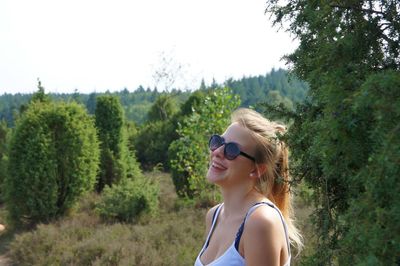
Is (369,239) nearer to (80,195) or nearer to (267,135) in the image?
(267,135)

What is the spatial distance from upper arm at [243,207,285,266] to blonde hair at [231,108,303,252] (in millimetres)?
400

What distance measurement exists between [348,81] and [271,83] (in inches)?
5403

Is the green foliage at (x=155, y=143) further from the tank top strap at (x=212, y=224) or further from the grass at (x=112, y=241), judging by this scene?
the tank top strap at (x=212, y=224)

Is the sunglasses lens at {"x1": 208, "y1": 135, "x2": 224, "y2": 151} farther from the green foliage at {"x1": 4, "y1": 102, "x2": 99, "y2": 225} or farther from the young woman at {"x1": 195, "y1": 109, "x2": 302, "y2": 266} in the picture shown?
the green foliage at {"x1": 4, "y1": 102, "x2": 99, "y2": 225}

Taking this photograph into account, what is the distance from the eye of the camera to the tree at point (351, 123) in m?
1.48

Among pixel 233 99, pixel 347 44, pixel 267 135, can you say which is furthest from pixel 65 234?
pixel 347 44

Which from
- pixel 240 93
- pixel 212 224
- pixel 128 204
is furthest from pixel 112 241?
pixel 240 93

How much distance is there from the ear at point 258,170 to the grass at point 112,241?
17.0 ft

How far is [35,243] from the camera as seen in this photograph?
9609mm

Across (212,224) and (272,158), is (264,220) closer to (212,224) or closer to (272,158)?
(272,158)

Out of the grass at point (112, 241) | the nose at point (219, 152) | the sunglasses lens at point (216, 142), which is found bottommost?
the grass at point (112, 241)

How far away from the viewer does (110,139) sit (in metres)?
15.3

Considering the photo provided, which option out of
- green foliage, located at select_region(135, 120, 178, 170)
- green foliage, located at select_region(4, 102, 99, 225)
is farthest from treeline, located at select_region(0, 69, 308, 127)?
green foliage, located at select_region(4, 102, 99, 225)

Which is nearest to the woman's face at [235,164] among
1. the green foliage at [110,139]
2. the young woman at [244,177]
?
the young woman at [244,177]
